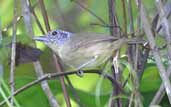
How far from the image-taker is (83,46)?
8.12ft

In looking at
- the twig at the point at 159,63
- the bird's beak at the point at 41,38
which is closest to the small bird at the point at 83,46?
the bird's beak at the point at 41,38

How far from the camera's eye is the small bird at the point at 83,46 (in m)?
2.22

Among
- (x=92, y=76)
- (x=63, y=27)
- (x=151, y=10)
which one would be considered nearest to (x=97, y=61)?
(x=92, y=76)

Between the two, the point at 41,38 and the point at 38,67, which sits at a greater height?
the point at 41,38

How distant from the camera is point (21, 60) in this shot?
2.23 m

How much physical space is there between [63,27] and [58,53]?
0.62 metres

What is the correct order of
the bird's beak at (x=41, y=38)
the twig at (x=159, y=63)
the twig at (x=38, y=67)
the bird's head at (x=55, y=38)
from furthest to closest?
the bird's head at (x=55, y=38) → the bird's beak at (x=41, y=38) → the twig at (x=38, y=67) → the twig at (x=159, y=63)

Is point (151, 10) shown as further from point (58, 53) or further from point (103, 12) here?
point (58, 53)

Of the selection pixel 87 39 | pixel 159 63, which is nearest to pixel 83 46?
pixel 87 39

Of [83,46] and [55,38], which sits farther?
[55,38]

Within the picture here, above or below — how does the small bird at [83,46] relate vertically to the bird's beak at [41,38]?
below

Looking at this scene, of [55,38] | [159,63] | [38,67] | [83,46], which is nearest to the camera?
[159,63]

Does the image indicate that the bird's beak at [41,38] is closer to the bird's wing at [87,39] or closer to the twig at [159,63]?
the bird's wing at [87,39]

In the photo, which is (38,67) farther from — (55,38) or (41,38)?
(55,38)
